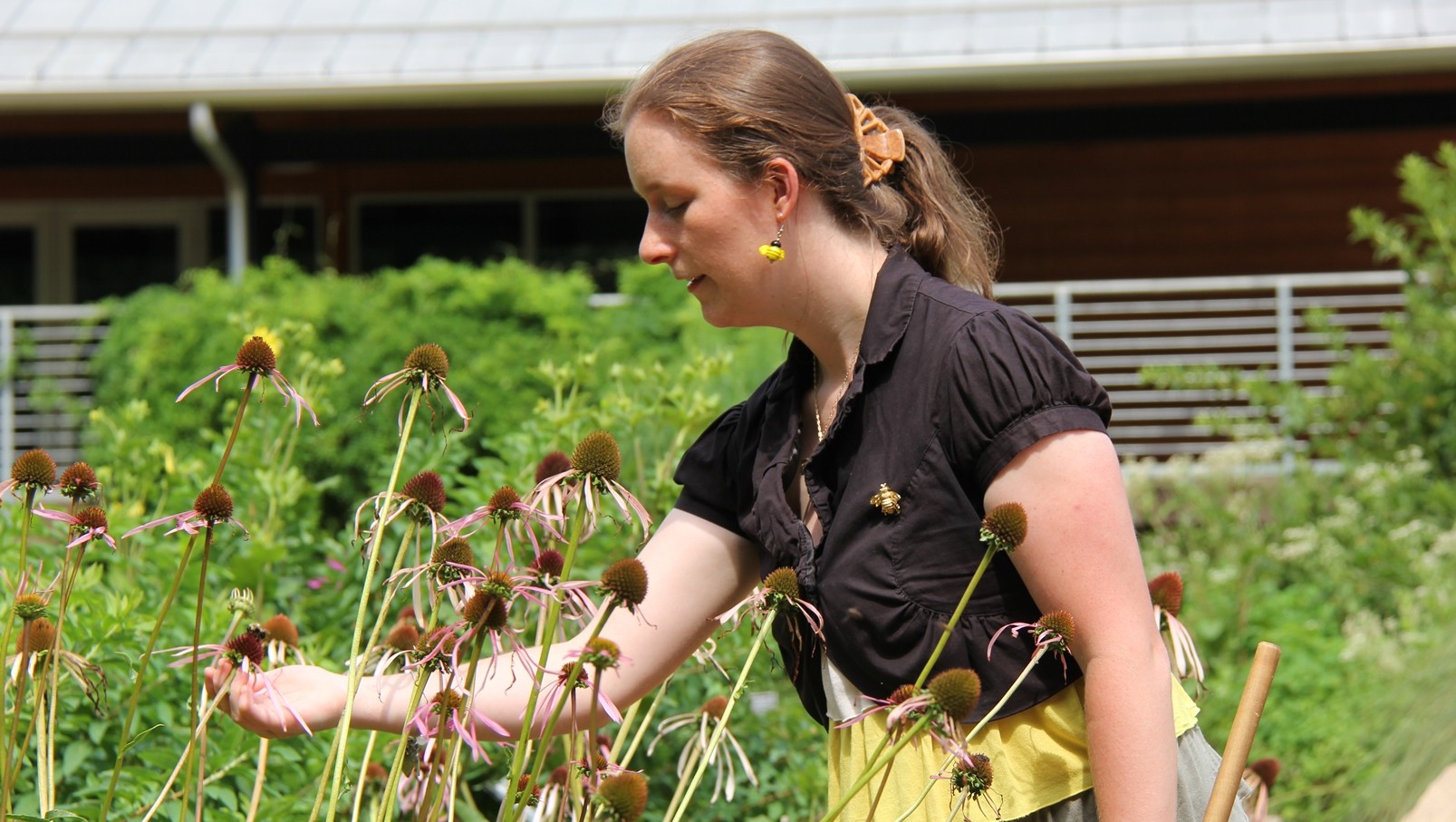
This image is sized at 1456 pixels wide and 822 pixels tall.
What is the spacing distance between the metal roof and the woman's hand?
6.83 metres

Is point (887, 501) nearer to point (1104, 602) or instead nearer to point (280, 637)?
point (1104, 602)

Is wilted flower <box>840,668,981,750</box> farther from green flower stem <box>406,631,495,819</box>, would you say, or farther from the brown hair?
the brown hair

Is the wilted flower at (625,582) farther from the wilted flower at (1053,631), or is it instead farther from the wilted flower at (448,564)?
the wilted flower at (1053,631)

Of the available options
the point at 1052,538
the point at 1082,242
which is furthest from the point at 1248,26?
the point at 1052,538

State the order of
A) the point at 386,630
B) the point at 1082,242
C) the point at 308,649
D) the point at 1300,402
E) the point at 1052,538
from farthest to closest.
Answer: the point at 1082,242, the point at 1300,402, the point at 386,630, the point at 308,649, the point at 1052,538

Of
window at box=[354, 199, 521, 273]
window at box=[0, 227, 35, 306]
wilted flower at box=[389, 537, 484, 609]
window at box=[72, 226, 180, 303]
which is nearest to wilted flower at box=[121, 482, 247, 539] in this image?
wilted flower at box=[389, 537, 484, 609]

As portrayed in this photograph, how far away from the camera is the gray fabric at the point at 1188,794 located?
1561 millimetres

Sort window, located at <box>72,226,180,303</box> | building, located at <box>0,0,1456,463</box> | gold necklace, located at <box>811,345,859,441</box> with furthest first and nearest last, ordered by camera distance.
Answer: window, located at <box>72,226,180,303</box>, building, located at <box>0,0,1456,463</box>, gold necklace, located at <box>811,345,859,441</box>

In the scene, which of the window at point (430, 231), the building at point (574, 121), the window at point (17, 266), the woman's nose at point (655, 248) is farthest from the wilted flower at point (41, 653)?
the window at point (17, 266)

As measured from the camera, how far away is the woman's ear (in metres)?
1.60

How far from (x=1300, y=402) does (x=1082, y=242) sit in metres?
4.22

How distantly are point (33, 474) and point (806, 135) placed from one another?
2.84 feet

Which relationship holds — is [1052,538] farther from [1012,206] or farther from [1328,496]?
[1012,206]

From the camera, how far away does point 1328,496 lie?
6.05m
